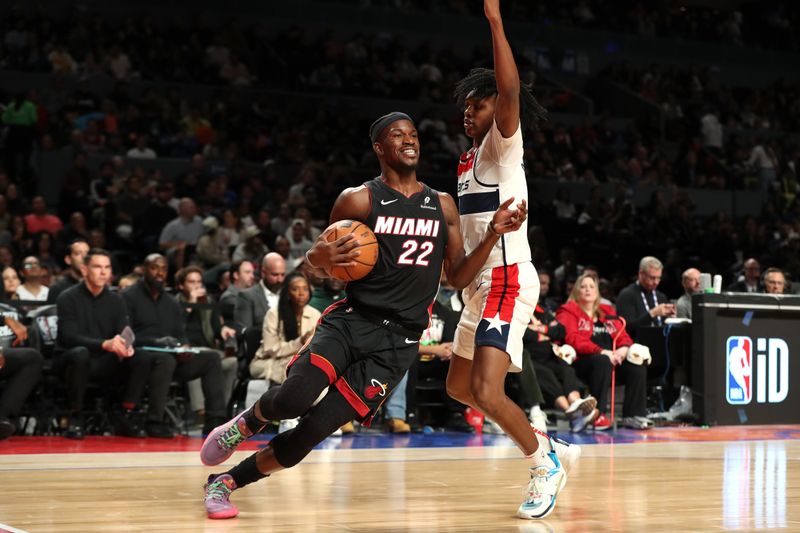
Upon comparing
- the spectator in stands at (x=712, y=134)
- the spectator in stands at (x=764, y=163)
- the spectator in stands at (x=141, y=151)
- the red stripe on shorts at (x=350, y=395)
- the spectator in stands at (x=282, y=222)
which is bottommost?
the red stripe on shorts at (x=350, y=395)

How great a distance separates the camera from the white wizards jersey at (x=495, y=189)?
17.0 ft

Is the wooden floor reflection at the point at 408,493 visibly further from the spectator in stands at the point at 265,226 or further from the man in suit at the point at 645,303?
the spectator in stands at the point at 265,226

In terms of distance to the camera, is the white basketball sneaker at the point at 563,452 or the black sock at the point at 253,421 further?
the white basketball sneaker at the point at 563,452

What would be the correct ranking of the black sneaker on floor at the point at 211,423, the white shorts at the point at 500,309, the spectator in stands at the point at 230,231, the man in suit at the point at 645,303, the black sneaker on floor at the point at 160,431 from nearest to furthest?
the white shorts at the point at 500,309 → the black sneaker on floor at the point at 160,431 → the black sneaker on floor at the point at 211,423 → the man in suit at the point at 645,303 → the spectator in stands at the point at 230,231

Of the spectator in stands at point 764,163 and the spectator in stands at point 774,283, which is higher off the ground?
the spectator in stands at point 764,163

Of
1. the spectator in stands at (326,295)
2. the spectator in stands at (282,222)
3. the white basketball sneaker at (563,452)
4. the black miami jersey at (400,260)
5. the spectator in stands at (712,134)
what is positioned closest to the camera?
the black miami jersey at (400,260)

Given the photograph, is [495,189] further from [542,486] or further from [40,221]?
[40,221]

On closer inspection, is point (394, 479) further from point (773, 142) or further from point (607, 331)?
point (773, 142)

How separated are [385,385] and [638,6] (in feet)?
70.5

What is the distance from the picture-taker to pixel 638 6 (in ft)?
81.4

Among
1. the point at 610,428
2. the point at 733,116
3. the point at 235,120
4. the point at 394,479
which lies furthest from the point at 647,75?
the point at 394,479

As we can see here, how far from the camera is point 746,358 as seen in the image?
1038 cm

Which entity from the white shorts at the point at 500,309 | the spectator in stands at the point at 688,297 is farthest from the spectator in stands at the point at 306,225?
the white shorts at the point at 500,309

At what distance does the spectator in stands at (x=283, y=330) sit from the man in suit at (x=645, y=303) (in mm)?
3507
